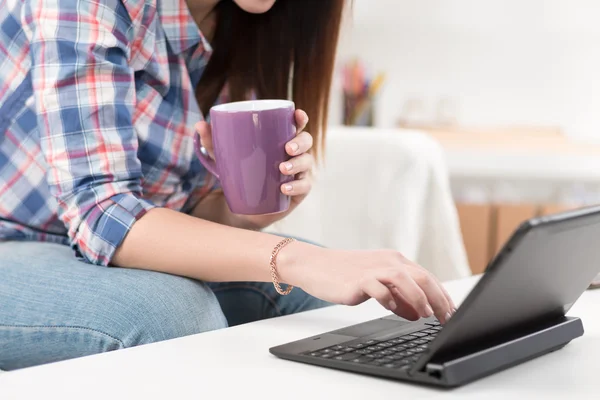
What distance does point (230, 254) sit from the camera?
807mm

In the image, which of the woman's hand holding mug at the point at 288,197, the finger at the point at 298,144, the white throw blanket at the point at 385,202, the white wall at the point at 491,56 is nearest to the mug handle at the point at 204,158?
the woman's hand holding mug at the point at 288,197

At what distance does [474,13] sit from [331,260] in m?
2.19

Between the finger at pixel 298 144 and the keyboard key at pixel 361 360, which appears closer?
the keyboard key at pixel 361 360

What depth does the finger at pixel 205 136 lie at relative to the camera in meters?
0.90

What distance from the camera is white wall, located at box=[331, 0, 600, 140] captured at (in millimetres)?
2707

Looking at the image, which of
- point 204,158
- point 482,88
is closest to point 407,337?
point 204,158

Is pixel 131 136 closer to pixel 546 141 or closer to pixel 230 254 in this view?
pixel 230 254

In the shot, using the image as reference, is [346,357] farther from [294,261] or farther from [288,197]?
[288,197]

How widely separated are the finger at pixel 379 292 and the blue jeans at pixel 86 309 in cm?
21

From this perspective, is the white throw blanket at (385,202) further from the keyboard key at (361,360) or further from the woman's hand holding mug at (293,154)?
the keyboard key at (361,360)

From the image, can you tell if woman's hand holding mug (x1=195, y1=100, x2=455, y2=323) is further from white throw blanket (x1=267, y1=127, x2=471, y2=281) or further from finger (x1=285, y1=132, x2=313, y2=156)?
white throw blanket (x1=267, y1=127, x2=471, y2=281)

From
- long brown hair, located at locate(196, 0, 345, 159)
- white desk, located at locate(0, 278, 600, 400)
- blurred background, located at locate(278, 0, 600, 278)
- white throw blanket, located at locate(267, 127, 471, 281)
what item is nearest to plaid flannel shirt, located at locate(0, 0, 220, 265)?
long brown hair, located at locate(196, 0, 345, 159)

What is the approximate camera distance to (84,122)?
86cm

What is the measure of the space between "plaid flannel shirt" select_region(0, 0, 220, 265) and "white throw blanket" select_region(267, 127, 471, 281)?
2.68ft
